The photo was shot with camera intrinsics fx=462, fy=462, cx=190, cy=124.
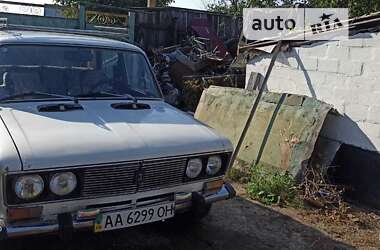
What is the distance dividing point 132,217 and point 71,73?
1.45 m

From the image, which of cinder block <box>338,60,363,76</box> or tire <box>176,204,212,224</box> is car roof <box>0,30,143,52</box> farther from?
cinder block <box>338,60,363,76</box>

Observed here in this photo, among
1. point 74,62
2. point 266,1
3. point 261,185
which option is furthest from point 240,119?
point 266,1

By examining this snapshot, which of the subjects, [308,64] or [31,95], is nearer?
[31,95]

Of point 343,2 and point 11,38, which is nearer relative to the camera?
point 11,38

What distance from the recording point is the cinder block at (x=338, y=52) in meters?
5.77

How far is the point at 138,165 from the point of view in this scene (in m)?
3.37

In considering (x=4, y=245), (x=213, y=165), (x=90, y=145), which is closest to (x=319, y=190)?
(x=213, y=165)

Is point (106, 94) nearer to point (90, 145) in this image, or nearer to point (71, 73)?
point (71, 73)

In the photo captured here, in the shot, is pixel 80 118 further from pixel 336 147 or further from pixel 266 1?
pixel 266 1

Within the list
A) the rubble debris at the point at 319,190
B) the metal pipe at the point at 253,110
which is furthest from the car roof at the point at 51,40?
the rubble debris at the point at 319,190

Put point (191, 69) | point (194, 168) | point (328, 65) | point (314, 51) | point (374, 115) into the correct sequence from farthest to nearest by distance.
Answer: point (191, 69) < point (314, 51) < point (328, 65) < point (374, 115) < point (194, 168)

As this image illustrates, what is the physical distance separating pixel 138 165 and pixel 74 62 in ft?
4.47

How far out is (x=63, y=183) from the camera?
3119mm

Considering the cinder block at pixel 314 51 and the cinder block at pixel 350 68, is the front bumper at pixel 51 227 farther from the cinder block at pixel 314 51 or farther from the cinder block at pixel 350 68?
the cinder block at pixel 314 51
